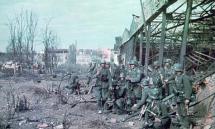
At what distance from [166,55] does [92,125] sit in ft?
51.5

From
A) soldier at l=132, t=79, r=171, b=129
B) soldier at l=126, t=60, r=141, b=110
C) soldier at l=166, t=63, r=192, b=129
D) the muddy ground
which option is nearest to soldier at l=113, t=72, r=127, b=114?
soldier at l=126, t=60, r=141, b=110

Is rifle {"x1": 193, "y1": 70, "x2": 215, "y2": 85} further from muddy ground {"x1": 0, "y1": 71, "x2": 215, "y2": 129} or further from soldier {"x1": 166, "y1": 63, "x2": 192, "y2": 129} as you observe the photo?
soldier {"x1": 166, "y1": 63, "x2": 192, "y2": 129}

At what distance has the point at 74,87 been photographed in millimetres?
21484

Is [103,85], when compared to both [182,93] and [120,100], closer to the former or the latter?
[120,100]

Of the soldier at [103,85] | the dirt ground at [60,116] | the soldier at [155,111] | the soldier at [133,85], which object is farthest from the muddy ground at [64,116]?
the soldier at [133,85]

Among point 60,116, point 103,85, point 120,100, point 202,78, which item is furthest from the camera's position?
point 103,85

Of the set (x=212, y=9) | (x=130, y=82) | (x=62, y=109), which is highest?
(x=212, y=9)

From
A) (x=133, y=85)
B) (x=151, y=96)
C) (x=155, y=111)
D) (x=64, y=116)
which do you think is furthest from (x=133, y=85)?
(x=155, y=111)

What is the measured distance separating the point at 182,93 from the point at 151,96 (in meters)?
1.00

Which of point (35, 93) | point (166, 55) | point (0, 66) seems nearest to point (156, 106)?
point (35, 93)

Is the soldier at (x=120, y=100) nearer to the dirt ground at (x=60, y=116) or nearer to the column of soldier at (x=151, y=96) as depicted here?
the column of soldier at (x=151, y=96)

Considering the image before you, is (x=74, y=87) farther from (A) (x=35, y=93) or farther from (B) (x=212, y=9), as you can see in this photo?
(B) (x=212, y=9)

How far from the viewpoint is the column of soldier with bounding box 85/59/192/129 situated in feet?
35.0

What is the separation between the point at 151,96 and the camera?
435 inches
